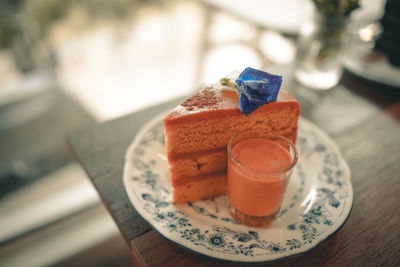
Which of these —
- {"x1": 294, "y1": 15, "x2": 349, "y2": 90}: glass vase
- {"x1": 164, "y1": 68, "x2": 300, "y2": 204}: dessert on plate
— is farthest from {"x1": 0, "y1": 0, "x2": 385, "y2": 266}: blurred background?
{"x1": 164, "y1": 68, "x2": 300, "y2": 204}: dessert on plate

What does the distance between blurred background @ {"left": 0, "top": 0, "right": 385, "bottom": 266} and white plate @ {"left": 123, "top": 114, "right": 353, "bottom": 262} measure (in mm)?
417

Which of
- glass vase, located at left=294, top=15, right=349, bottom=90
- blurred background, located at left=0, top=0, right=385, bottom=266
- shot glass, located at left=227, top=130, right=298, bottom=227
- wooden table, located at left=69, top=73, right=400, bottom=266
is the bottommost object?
blurred background, located at left=0, top=0, right=385, bottom=266

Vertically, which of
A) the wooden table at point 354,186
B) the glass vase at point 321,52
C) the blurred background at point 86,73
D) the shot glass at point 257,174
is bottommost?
the blurred background at point 86,73

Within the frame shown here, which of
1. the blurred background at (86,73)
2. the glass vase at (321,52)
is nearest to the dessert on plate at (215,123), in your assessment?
the blurred background at (86,73)

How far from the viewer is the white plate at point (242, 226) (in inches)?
25.4

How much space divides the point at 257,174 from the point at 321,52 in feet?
2.41

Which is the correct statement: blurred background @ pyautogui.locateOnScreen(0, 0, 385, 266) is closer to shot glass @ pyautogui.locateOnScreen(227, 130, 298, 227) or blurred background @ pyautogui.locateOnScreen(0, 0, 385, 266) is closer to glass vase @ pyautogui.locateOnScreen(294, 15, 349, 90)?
glass vase @ pyautogui.locateOnScreen(294, 15, 349, 90)

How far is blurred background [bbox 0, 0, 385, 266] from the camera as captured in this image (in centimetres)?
144

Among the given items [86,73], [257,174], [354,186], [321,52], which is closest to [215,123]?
[257,174]

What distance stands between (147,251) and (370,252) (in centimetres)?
51

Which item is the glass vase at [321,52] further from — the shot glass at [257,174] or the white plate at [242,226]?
the shot glass at [257,174]

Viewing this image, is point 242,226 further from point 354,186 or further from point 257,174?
point 354,186

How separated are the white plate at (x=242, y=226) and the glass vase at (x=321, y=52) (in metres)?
0.39

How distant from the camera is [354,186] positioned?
0.85m
